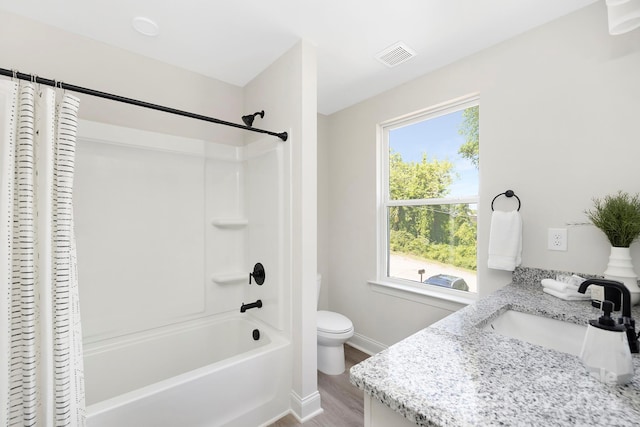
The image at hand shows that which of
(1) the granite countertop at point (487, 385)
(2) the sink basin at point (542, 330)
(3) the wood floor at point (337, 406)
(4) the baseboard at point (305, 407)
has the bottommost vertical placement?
(3) the wood floor at point (337, 406)

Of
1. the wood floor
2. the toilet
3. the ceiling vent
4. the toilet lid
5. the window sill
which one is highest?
the ceiling vent

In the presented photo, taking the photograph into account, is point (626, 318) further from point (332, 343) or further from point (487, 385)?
point (332, 343)

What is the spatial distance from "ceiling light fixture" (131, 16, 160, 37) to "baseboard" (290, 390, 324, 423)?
2461 millimetres

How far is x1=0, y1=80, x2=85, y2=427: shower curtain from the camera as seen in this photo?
916 millimetres

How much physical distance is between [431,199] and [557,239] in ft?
2.87

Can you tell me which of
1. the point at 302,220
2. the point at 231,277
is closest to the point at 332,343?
the point at 231,277

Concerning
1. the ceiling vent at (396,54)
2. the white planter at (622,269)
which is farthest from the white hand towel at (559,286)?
the ceiling vent at (396,54)

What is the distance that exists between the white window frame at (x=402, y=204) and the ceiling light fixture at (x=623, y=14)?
0.77 metres

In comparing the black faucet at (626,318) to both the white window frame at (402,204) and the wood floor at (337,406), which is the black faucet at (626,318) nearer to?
the white window frame at (402,204)

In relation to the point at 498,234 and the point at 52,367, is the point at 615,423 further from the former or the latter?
the point at 52,367

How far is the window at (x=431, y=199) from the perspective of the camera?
2092 mm

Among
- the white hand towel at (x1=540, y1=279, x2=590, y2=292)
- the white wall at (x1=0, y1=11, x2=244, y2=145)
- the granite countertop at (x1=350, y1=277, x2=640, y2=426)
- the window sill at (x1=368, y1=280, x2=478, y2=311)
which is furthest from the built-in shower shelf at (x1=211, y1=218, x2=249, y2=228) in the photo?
the white hand towel at (x1=540, y1=279, x2=590, y2=292)

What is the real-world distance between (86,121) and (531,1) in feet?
8.73

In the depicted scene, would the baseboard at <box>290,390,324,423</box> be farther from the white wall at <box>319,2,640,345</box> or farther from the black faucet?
the black faucet
